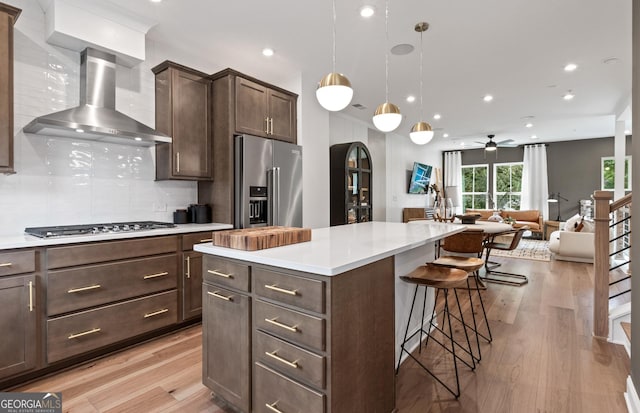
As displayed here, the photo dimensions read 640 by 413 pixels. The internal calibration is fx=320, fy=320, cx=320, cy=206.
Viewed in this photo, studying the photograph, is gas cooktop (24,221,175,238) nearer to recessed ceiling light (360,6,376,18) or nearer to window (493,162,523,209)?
recessed ceiling light (360,6,376,18)

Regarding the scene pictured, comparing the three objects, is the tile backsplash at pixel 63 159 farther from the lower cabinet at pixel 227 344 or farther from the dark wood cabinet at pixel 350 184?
the dark wood cabinet at pixel 350 184

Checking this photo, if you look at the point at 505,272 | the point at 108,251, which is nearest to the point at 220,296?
the point at 108,251

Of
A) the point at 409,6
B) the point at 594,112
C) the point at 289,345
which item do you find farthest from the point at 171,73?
the point at 594,112

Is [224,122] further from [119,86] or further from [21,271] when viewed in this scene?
[21,271]

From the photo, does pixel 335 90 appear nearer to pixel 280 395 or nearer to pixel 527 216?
pixel 280 395

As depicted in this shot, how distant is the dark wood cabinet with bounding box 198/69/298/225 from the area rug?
218 inches

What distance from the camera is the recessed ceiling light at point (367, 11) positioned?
2.64 meters

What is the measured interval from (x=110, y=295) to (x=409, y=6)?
128 inches

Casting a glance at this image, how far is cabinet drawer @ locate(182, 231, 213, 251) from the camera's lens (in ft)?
9.23

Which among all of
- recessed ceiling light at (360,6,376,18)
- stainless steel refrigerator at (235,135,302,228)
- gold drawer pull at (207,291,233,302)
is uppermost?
recessed ceiling light at (360,6,376,18)

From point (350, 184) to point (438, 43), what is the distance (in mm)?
2568

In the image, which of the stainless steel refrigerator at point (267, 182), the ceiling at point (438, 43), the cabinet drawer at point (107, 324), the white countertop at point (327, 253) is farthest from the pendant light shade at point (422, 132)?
the cabinet drawer at point (107, 324)

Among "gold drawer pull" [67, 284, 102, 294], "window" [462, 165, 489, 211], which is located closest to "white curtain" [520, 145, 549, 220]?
"window" [462, 165, 489, 211]

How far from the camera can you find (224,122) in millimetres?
3305
